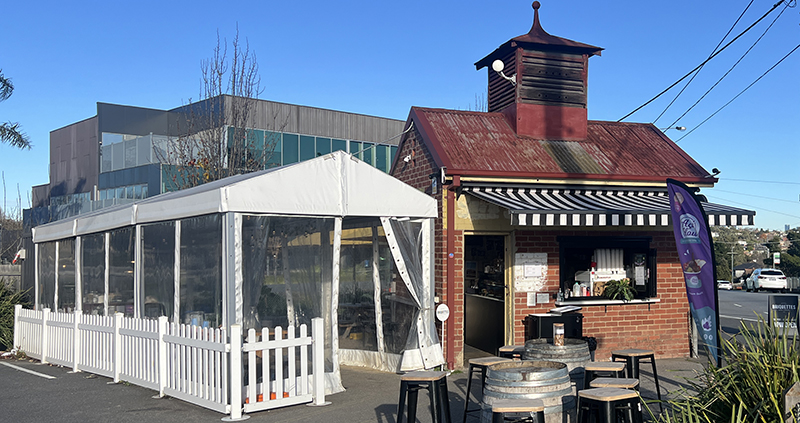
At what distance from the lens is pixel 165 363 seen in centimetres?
832

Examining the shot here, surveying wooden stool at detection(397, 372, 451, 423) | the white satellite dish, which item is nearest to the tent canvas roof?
wooden stool at detection(397, 372, 451, 423)

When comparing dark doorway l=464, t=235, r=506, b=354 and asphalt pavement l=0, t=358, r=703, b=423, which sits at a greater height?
dark doorway l=464, t=235, r=506, b=354

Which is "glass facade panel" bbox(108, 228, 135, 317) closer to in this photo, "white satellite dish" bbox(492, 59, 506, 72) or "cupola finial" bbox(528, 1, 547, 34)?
"white satellite dish" bbox(492, 59, 506, 72)

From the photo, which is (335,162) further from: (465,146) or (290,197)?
(465,146)

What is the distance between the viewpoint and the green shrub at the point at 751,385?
443 cm

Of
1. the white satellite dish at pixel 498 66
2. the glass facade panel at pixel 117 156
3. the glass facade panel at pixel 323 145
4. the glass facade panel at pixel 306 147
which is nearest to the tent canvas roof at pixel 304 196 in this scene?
the white satellite dish at pixel 498 66

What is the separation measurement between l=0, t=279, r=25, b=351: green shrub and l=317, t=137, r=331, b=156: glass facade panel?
25.3 metres

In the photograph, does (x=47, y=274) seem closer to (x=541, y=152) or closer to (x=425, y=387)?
(x=541, y=152)

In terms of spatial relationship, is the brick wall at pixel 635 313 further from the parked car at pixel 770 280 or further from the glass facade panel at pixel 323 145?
the parked car at pixel 770 280

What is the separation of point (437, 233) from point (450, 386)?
2.51 metres

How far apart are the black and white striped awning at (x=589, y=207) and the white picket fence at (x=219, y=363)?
3.68 m

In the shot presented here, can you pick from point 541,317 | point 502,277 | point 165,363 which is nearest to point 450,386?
point 541,317

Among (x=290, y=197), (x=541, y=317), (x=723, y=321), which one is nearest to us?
(x=290, y=197)

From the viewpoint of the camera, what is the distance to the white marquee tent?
7941mm
